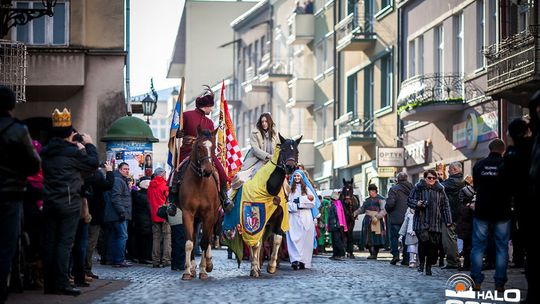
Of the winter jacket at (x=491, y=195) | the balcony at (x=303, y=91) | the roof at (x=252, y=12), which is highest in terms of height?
the roof at (x=252, y=12)

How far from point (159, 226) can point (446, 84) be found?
1548cm

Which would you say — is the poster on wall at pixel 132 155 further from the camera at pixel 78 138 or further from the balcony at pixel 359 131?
the balcony at pixel 359 131

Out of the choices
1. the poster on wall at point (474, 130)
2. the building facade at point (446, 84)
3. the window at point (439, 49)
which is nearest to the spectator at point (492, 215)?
the building facade at point (446, 84)

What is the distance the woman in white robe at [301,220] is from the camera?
25.2m

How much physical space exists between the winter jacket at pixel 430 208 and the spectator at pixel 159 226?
561cm

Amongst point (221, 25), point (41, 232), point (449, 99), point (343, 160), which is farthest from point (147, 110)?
point (221, 25)

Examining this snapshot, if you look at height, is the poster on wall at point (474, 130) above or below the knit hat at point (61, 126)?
above

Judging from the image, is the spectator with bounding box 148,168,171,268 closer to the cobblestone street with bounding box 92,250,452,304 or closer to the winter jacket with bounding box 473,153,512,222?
the cobblestone street with bounding box 92,250,452,304

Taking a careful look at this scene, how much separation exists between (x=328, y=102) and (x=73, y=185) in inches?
1759

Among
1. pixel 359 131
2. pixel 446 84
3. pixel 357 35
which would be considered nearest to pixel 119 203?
pixel 446 84

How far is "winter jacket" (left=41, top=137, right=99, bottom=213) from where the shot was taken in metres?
15.5

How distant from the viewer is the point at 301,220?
2567 centimetres

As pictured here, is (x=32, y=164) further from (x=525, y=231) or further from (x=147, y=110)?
(x=147, y=110)

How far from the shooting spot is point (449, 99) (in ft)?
128
